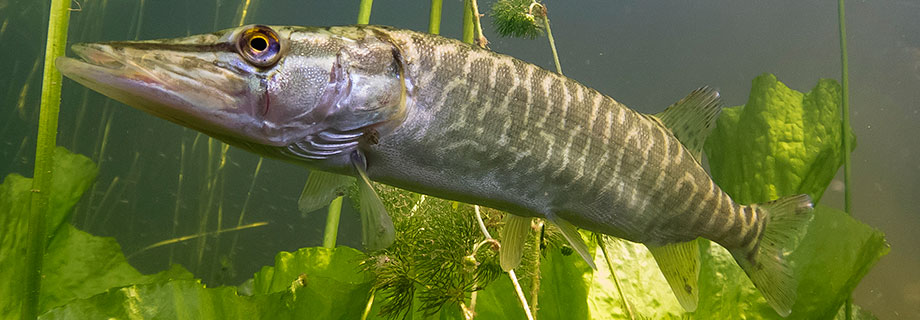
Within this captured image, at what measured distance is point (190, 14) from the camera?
6.88 m

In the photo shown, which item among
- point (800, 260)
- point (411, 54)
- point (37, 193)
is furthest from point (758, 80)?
point (37, 193)

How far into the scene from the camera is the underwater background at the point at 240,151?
17.9 ft

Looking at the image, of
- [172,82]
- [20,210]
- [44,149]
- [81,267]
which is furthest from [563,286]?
[20,210]

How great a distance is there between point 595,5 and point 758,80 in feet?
24.7

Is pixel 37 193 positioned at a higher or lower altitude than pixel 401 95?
lower

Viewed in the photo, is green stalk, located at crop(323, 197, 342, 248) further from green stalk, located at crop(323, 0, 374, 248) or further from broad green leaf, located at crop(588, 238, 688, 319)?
broad green leaf, located at crop(588, 238, 688, 319)

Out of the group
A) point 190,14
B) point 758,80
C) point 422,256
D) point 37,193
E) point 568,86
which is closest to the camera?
point 568,86

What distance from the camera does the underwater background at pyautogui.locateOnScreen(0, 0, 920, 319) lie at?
545 cm

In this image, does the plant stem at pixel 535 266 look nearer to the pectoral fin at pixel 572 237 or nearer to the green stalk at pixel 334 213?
the pectoral fin at pixel 572 237

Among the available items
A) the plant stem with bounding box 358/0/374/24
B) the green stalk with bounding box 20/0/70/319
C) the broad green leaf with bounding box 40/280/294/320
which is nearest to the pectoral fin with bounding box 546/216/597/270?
the broad green leaf with bounding box 40/280/294/320

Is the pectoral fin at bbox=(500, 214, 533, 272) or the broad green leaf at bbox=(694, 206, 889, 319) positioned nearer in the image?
Answer: the pectoral fin at bbox=(500, 214, 533, 272)

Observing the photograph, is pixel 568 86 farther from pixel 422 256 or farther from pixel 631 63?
pixel 631 63

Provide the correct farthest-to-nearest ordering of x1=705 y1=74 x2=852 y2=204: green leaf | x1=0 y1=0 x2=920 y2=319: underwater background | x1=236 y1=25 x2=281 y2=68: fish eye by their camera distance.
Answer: x1=0 y1=0 x2=920 y2=319: underwater background, x1=705 y1=74 x2=852 y2=204: green leaf, x1=236 y1=25 x2=281 y2=68: fish eye

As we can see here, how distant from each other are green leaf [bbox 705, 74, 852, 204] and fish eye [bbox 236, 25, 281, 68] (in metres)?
3.12
